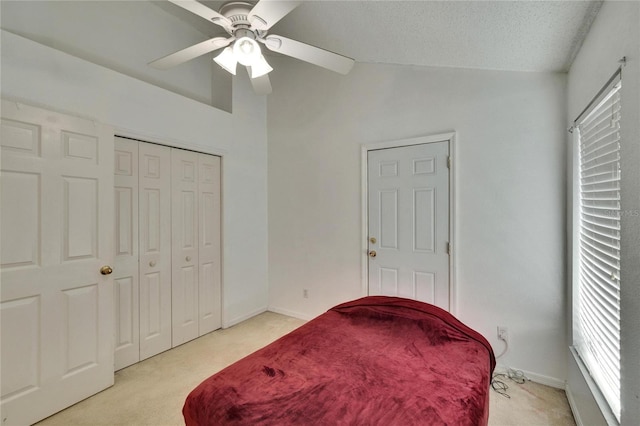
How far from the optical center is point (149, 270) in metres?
2.69

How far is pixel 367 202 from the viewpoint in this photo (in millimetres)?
3055

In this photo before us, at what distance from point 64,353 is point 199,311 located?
1.20m

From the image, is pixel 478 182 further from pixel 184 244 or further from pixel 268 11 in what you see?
pixel 184 244

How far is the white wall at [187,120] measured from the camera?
1.95 m

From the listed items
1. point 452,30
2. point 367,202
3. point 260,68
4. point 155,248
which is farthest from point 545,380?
point 155,248

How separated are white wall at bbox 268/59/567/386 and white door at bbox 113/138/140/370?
5.71 ft

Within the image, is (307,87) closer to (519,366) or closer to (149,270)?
(149,270)

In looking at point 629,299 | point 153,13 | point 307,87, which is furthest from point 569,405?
point 153,13

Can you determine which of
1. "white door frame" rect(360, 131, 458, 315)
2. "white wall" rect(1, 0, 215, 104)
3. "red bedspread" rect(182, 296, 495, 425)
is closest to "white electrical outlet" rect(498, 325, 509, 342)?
"white door frame" rect(360, 131, 458, 315)

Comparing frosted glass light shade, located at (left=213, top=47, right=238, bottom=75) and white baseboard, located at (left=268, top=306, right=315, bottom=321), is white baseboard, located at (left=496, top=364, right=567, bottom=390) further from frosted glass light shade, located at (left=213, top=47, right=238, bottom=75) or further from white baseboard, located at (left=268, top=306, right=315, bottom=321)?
frosted glass light shade, located at (left=213, top=47, right=238, bottom=75)

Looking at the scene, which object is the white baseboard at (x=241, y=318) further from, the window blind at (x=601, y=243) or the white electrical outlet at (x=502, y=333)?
the window blind at (x=601, y=243)

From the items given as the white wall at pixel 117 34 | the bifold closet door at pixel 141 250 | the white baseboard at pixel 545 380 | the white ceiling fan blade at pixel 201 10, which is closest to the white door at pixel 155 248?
the bifold closet door at pixel 141 250

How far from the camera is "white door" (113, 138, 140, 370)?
2467 millimetres

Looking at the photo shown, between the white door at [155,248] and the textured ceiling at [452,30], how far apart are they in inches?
57.9
